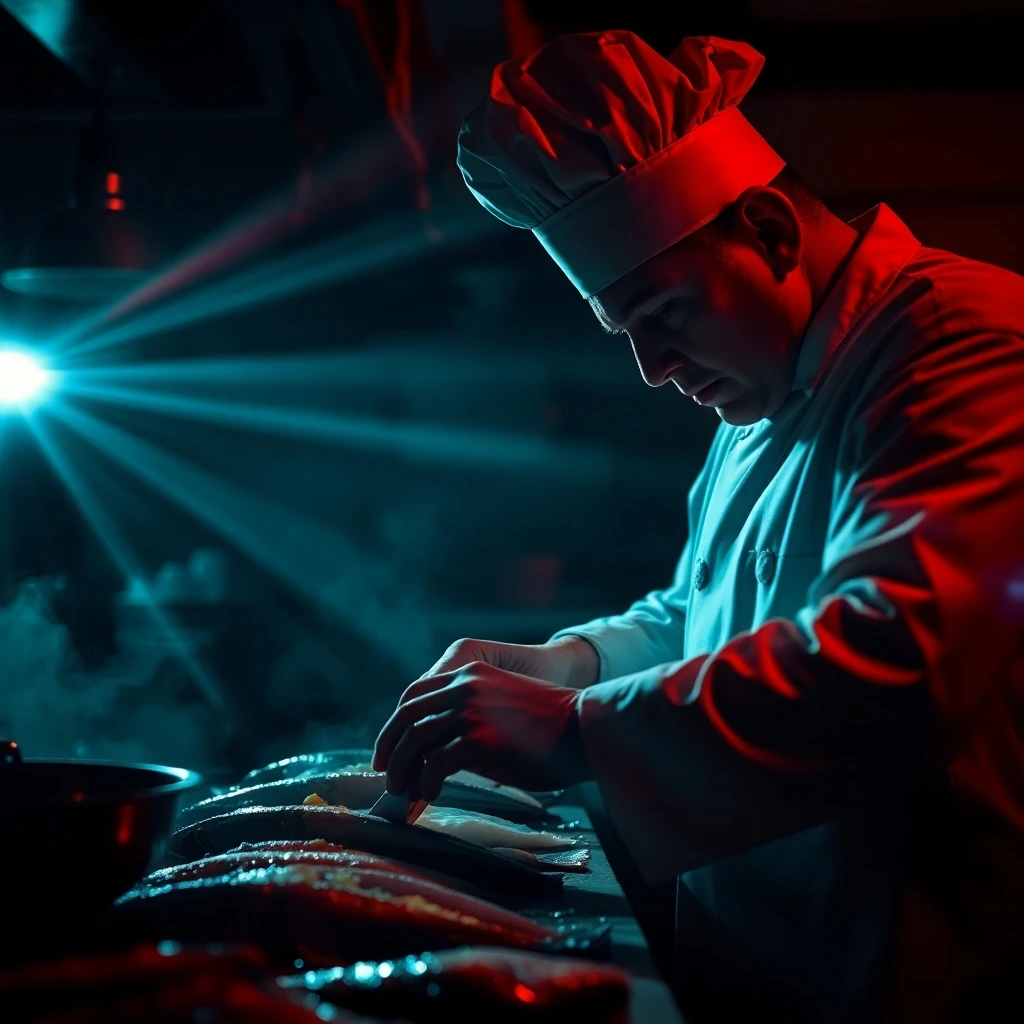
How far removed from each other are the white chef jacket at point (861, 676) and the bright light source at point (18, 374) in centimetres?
326

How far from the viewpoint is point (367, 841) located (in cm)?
169

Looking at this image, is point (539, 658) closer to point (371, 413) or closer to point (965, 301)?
point (965, 301)

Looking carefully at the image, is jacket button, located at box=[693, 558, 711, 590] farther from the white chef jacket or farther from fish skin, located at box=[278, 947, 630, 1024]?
fish skin, located at box=[278, 947, 630, 1024]

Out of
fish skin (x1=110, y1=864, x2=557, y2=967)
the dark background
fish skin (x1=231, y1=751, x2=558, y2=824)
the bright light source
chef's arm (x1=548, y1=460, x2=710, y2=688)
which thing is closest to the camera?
fish skin (x1=110, y1=864, x2=557, y2=967)

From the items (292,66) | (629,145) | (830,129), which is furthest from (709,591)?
(830,129)

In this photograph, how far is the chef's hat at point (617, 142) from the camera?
1794 mm

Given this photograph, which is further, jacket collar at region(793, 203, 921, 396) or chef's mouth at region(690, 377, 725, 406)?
chef's mouth at region(690, 377, 725, 406)

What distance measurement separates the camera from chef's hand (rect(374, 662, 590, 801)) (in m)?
1.49

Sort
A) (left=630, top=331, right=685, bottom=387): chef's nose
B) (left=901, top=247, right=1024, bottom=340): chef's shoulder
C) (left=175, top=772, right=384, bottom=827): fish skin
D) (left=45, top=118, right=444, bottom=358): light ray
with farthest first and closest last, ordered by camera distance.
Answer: (left=45, top=118, right=444, bottom=358): light ray, (left=175, top=772, right=384, bottom=827): fish skin, (left=630, top=331, right=685, bottom=387): chef's nose, (left=901, top=247, right=1024, bottom=340): chef's shoulder

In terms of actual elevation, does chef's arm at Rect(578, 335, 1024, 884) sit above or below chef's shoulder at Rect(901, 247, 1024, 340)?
below

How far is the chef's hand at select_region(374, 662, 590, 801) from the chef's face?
2.38 ft

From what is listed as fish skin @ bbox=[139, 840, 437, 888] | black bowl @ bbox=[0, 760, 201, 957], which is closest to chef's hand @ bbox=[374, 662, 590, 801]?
fish skin @ bbox=[139, 840, 437, 888]

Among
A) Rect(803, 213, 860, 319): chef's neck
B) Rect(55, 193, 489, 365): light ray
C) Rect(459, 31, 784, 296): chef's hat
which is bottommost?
Rect(803, 213, 860, 319): chef's neck

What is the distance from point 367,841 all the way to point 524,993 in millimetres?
763
